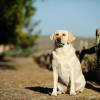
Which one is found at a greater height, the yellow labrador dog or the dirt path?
the yellow labrador dog

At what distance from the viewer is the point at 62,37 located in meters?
4.64

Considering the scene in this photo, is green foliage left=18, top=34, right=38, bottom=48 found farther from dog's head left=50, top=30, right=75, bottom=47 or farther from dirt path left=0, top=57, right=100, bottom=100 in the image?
dog's head left=50, top=30, right=75, bottom=47

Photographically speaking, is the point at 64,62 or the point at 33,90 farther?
the point at 33,90

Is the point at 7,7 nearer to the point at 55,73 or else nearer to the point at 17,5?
the point at 17,5

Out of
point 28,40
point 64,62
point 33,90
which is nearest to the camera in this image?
point 64,62

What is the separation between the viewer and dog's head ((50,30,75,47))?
4.61m

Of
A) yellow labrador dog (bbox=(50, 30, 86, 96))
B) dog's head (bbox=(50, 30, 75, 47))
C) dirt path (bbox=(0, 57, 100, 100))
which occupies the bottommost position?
dirt path (bbox=(0, 57, 100, 100))

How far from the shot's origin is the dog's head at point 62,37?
181 inches

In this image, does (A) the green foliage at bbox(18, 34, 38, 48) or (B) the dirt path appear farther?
(A) the green foliage at bbox(18, 34, 38, 48)

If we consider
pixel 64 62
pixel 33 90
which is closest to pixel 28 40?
pixel 33 90

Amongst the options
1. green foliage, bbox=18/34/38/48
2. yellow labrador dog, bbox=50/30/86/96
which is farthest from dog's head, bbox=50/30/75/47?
green foliage, bbox=18/34/38/48

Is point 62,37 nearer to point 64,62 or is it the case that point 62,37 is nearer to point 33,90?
point 64,62

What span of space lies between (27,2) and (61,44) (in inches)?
531

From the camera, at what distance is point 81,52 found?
869 centimetres
